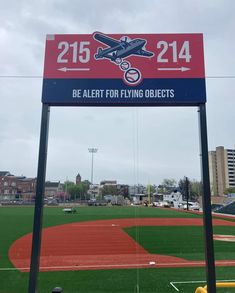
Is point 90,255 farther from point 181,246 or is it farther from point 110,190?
point 110,190

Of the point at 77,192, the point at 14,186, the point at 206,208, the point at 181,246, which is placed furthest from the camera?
the point at 14,186

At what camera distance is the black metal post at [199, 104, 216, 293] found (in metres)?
4.07

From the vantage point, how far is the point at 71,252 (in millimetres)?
13484

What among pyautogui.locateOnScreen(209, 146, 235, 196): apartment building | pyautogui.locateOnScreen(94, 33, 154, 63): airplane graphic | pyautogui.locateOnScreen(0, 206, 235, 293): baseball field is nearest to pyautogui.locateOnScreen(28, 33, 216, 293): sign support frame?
pyautogui.locateOnScreen(94, 33, 154, 63): airplane graphic

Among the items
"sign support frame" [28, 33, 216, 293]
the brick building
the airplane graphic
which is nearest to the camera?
"sign support frame" [28, 33, 216, 293]

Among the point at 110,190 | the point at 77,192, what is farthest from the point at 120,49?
the point at 77,192

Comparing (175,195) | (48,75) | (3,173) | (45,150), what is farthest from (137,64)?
(3,173)

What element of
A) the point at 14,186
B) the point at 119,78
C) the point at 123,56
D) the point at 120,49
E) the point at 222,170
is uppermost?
the point at 222,170

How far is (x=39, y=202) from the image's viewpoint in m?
4.25

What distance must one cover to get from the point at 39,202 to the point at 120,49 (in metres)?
2.34

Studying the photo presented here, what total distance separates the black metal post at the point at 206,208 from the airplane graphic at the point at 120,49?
114 centimetres

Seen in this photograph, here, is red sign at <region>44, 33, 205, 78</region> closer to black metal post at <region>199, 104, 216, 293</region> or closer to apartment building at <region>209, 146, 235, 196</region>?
black metal post at <region>199, 104, 216, 293</region>

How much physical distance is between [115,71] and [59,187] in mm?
116192

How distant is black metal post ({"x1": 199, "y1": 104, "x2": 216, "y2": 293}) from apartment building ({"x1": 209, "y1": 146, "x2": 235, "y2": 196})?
111811 mm
